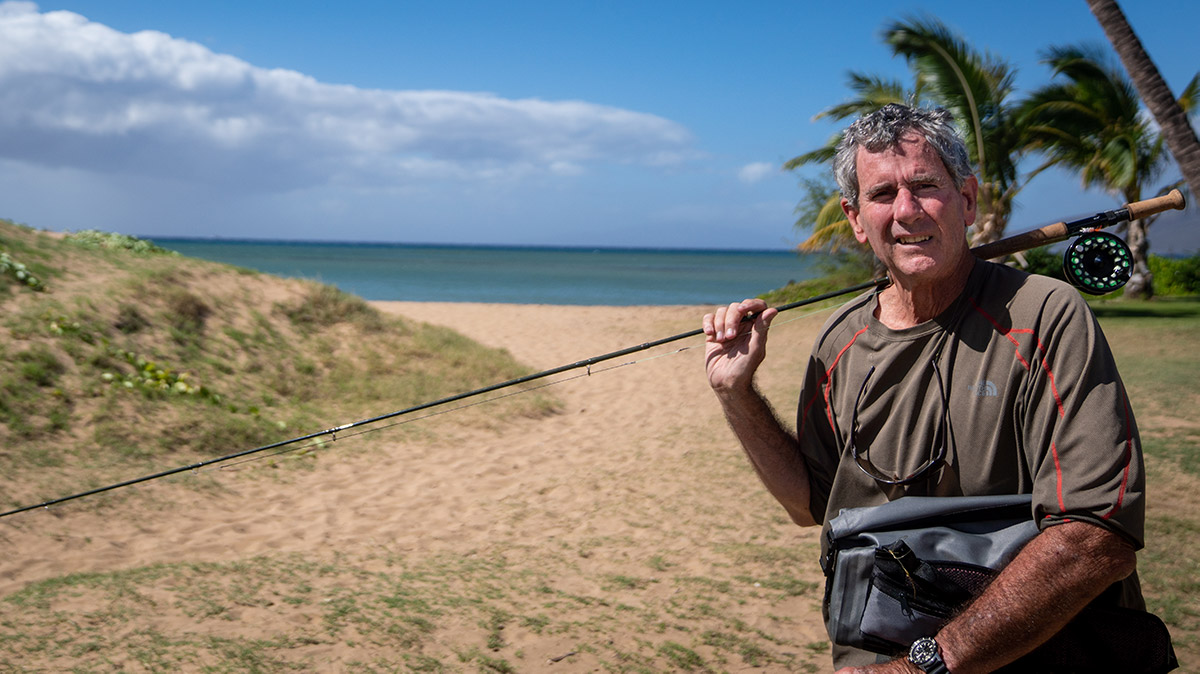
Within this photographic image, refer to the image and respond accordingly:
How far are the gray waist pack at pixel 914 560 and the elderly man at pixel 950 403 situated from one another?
0.12 feet

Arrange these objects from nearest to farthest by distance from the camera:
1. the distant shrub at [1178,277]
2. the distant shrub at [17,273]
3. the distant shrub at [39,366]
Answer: the distant shrub at [39,366]
the distant shrub at [17,273]
the distant shrub at [1178,277]

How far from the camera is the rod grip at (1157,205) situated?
2.01 metres

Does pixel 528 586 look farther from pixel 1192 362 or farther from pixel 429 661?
pixel 1192 362

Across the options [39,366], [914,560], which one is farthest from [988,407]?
[39,366]

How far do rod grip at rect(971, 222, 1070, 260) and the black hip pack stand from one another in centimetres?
72

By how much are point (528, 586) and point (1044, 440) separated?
361 centimetres

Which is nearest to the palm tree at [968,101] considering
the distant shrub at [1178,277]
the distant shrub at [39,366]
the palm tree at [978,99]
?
the palm tree at [978,99]

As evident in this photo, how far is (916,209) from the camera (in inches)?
71.9

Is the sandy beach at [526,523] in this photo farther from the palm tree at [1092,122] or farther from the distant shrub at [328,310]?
the palm tree at [1092,122]

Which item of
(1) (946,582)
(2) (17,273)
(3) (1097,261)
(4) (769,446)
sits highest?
(3) (1097,261)

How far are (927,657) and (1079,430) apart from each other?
491 millimetres

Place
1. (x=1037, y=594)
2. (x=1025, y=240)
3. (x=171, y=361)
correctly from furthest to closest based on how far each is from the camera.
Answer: (x=171, y=361) → (x=1025, y=240) → (x=1037, y=594)

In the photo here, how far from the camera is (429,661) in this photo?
12.4ft

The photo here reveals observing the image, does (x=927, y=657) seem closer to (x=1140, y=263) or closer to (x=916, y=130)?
(x=916, y=130)
